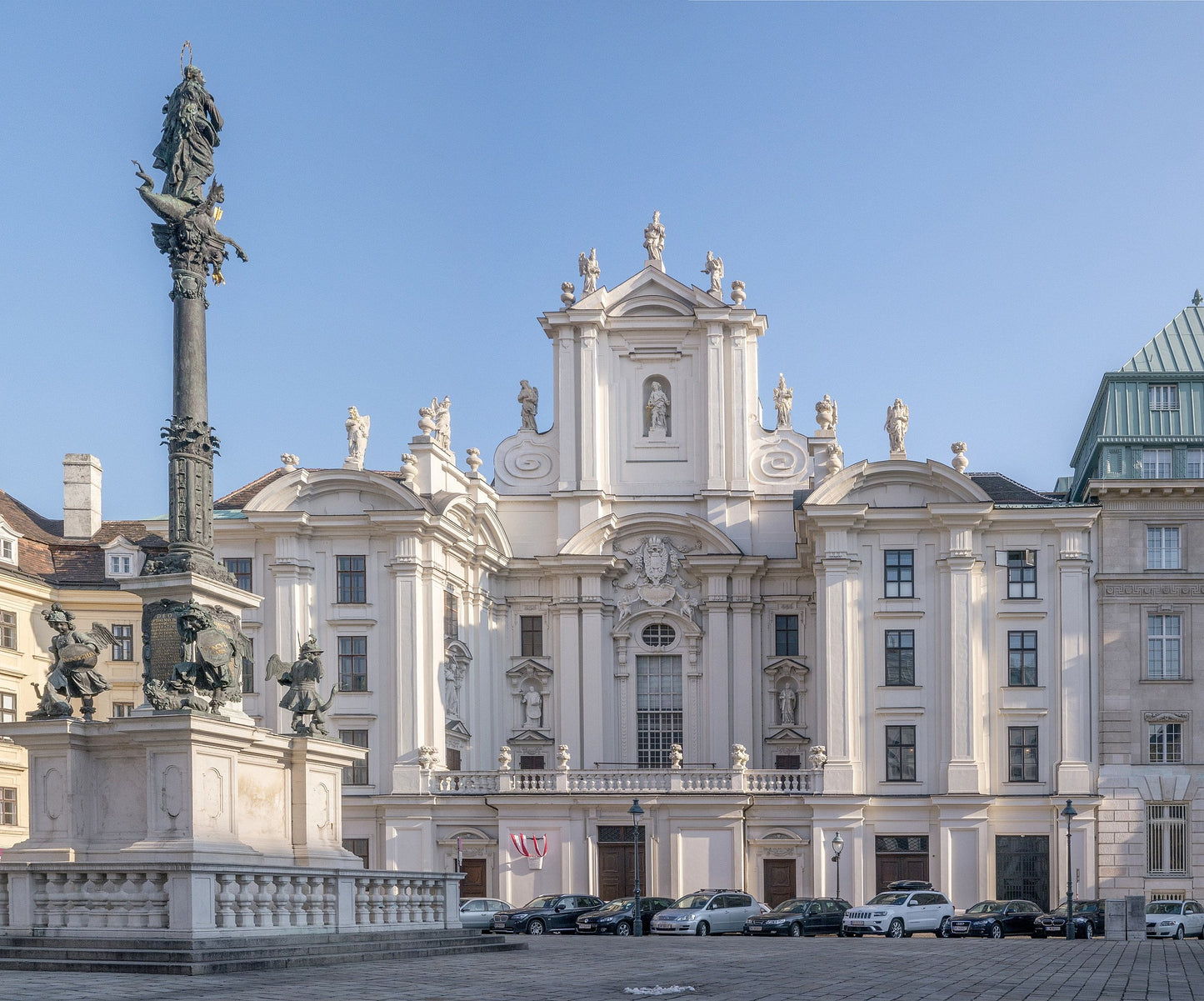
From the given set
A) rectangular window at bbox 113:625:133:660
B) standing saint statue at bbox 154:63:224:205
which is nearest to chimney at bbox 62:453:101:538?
rectangular window at bbox 113:625:133:660

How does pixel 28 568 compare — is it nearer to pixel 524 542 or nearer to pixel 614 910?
pixel 524 542

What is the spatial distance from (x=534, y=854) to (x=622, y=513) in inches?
567

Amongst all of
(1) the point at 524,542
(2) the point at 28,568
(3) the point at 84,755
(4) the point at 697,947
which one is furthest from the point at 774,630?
(3) the point at 84,755

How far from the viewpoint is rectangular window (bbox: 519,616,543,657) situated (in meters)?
68.2

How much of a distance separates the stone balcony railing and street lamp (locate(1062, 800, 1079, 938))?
827 cm

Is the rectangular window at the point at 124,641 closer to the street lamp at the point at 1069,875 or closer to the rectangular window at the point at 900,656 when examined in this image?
the rectangular window at the point at 900,656

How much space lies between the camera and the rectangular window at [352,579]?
202 feet

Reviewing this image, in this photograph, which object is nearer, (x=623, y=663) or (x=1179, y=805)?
(x=1179, y=805)

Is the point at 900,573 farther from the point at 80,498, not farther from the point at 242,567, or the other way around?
the point at 80,498

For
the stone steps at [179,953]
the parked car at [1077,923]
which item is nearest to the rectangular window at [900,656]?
the parked car at [1077,923]

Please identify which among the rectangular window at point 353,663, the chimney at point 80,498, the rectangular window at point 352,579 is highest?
the chimney at point 80,498

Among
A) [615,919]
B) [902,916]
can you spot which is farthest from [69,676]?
[902,916]

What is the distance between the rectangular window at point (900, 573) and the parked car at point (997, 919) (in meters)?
12.8

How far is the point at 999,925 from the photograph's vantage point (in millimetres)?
50812
